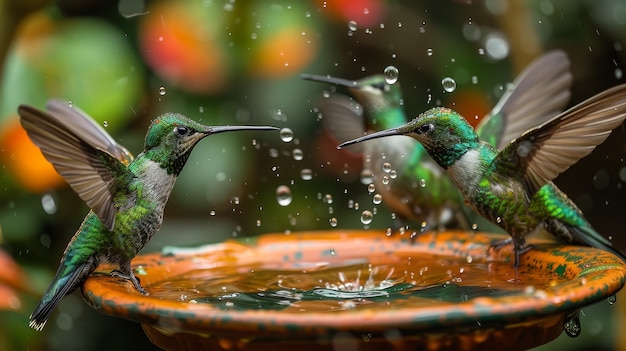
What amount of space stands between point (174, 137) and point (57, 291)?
491mm

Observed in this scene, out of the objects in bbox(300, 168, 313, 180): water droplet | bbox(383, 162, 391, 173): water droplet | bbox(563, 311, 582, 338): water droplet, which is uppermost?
bbox(563, 311, 582, 338): water droplet

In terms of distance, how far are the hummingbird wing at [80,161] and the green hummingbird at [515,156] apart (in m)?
0.62

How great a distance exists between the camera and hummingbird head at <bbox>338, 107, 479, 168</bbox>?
2.32 m

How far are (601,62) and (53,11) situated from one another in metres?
2.67

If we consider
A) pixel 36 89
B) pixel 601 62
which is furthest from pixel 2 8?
pixel 601 62

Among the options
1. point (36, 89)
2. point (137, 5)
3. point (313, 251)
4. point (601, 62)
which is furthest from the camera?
point (601, 62)

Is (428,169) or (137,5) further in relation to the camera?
(137,5)

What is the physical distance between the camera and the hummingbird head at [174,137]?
228 centimetres

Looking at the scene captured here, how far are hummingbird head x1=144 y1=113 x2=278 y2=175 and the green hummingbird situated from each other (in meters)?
0.38

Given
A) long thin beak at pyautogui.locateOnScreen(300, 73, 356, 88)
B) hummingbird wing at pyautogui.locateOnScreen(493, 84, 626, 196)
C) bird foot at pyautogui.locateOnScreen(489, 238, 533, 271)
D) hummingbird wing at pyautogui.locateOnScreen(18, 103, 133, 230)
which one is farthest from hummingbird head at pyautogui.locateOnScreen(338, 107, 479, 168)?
long thin beak at pyautogui.locateOnScreen(300, 73, 356, 88)

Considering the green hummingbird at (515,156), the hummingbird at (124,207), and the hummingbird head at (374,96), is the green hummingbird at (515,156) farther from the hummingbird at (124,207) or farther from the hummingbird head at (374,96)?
the hummingbird head at (374,96)

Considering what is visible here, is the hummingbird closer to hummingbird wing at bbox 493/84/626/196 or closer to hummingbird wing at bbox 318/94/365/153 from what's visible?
hummingbird wing at bbox 493/84/626/196

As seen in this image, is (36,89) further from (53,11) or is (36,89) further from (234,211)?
(234,211)

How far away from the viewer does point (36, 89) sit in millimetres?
3670
